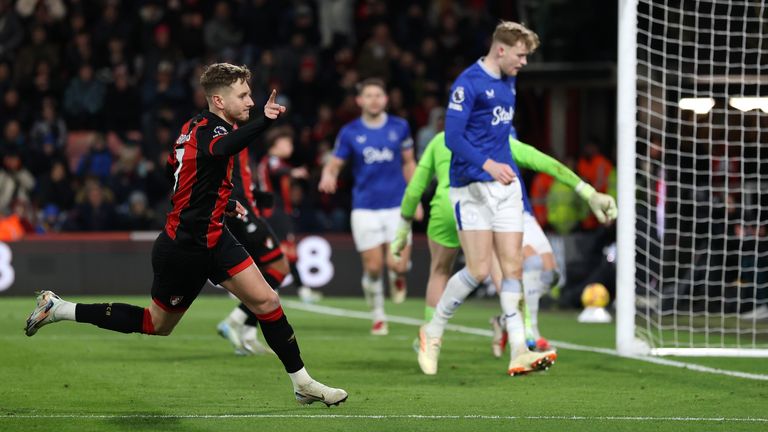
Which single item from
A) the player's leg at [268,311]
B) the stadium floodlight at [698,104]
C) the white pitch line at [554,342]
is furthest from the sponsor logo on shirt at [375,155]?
the player's leg at [268,311]

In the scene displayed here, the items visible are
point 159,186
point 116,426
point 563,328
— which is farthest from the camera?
point 159,186

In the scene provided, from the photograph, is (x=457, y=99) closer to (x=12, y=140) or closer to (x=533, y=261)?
(x=533, y=261)

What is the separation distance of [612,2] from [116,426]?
591 inches

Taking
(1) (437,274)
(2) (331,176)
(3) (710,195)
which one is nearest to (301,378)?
(1) (437,274)

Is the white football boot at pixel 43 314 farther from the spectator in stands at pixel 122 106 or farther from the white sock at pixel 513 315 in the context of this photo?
the spectator in stands at pixel 122 106

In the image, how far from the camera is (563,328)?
1433 cm

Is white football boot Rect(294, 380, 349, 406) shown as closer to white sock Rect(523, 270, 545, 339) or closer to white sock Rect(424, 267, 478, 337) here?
white sock Rect(424, 267, 478, 337)

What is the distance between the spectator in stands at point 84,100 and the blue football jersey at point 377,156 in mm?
10192

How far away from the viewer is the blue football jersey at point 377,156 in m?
13.3

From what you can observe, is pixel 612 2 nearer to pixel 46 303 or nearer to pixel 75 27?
pixel 75 27

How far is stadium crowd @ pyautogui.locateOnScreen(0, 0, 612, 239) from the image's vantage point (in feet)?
69.1

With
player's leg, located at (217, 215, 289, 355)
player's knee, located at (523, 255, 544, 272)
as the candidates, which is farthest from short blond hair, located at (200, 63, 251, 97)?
player's knee, located at (523, 255, 544, 272)

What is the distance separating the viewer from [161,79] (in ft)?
73.2

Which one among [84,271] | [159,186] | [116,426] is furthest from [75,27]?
[116,426]
